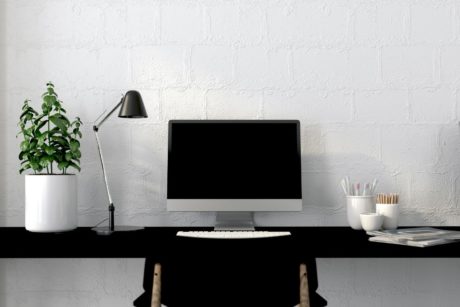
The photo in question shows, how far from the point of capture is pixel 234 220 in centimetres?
212

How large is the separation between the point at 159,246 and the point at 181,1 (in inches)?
45.0

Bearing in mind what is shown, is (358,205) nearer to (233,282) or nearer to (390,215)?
(390,215)

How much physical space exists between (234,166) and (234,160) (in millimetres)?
24

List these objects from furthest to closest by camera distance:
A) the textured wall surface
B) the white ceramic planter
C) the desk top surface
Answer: the textured wall surface < the white ceramic planter < the desk top surface

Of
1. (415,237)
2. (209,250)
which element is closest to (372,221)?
(415,237)

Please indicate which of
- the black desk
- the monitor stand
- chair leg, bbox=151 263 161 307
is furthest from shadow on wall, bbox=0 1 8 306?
chair leg, bbox=151 263 161 307

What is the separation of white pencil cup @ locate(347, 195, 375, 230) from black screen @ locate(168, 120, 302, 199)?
0.21 m

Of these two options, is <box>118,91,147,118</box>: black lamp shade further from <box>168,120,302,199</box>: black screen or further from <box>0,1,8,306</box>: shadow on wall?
<box>0,1,8,306</box>: shadow on wall

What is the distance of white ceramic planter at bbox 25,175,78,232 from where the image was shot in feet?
6.26

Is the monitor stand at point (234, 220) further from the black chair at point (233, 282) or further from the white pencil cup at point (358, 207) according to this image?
the black chair at point (233, 282)

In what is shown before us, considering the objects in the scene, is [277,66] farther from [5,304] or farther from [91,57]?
[5,304]

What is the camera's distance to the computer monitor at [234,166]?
2.06 meters

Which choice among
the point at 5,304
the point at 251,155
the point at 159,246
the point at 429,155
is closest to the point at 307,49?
the point at 251,155

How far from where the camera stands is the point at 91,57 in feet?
7.48
